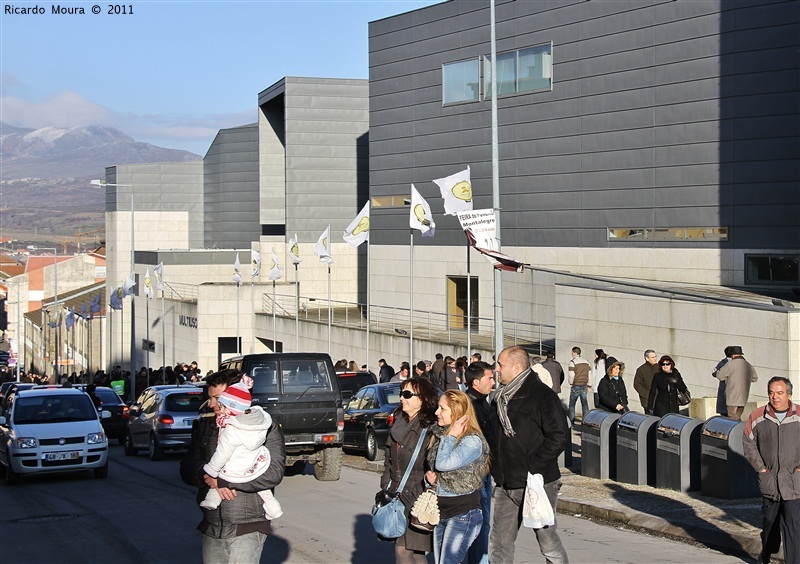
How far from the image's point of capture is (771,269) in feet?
96.0

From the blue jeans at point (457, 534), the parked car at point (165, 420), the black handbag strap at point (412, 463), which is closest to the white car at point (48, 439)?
the parked car at point (165, 420)

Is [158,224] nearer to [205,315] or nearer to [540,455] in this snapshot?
[205,315]

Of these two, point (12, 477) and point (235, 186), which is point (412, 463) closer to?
point (12, 477)

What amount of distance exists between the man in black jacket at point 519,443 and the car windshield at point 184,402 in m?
14.9

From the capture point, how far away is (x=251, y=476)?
22.6 feet

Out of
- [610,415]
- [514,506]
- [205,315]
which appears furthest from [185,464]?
[205,315]

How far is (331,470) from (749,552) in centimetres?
798

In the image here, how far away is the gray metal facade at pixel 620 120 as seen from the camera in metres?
29.2

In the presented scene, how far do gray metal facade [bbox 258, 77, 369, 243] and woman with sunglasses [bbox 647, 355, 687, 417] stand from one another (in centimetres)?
4229

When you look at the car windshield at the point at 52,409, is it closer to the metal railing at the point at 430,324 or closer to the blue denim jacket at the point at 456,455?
the blue denim jacket at the point at 456,455

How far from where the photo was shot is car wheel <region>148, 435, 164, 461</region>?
21688 mm

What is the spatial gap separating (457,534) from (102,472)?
12.5 meters

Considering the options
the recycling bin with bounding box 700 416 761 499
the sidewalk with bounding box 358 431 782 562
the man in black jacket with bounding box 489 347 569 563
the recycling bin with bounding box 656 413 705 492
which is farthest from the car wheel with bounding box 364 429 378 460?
the man in black jacket with bounding box 489 347 569 563

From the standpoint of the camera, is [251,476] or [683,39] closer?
[251,476]
